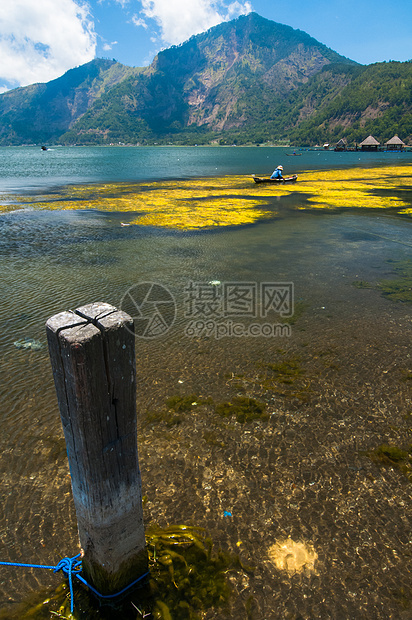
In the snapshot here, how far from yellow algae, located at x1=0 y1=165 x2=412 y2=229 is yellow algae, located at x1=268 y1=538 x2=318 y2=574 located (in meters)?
19.6

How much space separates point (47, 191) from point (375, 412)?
4323 centimetres

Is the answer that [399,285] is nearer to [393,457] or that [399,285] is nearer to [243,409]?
[393,457]

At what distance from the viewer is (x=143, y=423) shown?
6.41m

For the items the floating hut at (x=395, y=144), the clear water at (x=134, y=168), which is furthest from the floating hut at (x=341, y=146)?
the clear water at (x=134, y=168)

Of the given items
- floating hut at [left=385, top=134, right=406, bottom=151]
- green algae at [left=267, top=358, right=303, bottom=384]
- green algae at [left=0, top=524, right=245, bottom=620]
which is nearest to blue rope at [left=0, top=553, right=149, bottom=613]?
green algae at [left=0, top=524, right=245, bottom=620]

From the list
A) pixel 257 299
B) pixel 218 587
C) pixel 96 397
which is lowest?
pixel 218 587

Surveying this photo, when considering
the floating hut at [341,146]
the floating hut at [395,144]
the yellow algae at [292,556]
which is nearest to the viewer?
the yellow algae at [292,556]

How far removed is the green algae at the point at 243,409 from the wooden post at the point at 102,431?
3165 millimetres

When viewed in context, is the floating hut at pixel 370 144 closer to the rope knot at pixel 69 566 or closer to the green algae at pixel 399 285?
the green algae at pixel 399 285

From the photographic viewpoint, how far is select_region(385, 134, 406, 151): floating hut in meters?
147

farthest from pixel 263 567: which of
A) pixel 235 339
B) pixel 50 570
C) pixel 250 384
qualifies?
pixel 235 339

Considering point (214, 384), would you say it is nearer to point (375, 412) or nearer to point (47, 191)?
point (375, 412)

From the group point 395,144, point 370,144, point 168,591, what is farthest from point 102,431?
point 370,144

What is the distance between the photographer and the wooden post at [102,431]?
2.66 meters
